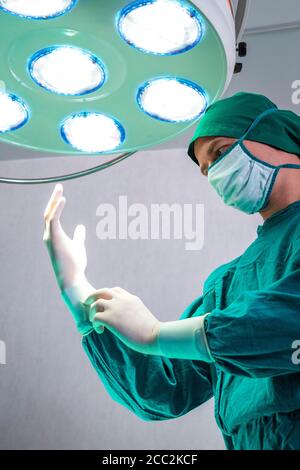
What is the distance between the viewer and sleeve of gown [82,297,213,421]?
1488 millimetres

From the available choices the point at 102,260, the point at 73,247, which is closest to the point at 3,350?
the point at 102,260

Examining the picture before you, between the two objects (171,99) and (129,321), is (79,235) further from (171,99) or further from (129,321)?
(171,99)

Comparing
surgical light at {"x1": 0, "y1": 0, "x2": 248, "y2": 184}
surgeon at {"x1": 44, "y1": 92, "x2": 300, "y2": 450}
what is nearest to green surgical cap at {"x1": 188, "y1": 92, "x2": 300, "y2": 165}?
surgeon at {"x1": 44, "y1": 92, "x2": 300, "y2": 450}

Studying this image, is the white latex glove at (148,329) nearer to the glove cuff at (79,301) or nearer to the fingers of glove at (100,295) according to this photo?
the fingers of glove at (100,295)

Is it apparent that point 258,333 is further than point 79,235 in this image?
No

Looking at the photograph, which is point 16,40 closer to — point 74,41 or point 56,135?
point 74,41

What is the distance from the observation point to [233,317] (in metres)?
1.10

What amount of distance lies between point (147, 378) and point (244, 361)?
18.3 inches

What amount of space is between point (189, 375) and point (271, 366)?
489 mm

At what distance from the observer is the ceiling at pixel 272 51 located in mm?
2689

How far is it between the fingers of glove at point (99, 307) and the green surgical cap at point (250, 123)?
1.70ft

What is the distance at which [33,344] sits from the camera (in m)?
3.68

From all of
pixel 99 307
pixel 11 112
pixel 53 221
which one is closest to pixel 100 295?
pixel 99 307

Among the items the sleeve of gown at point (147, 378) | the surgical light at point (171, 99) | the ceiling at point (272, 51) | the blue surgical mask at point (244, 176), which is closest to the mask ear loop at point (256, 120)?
the blue surgical mask at point (244, 176)
